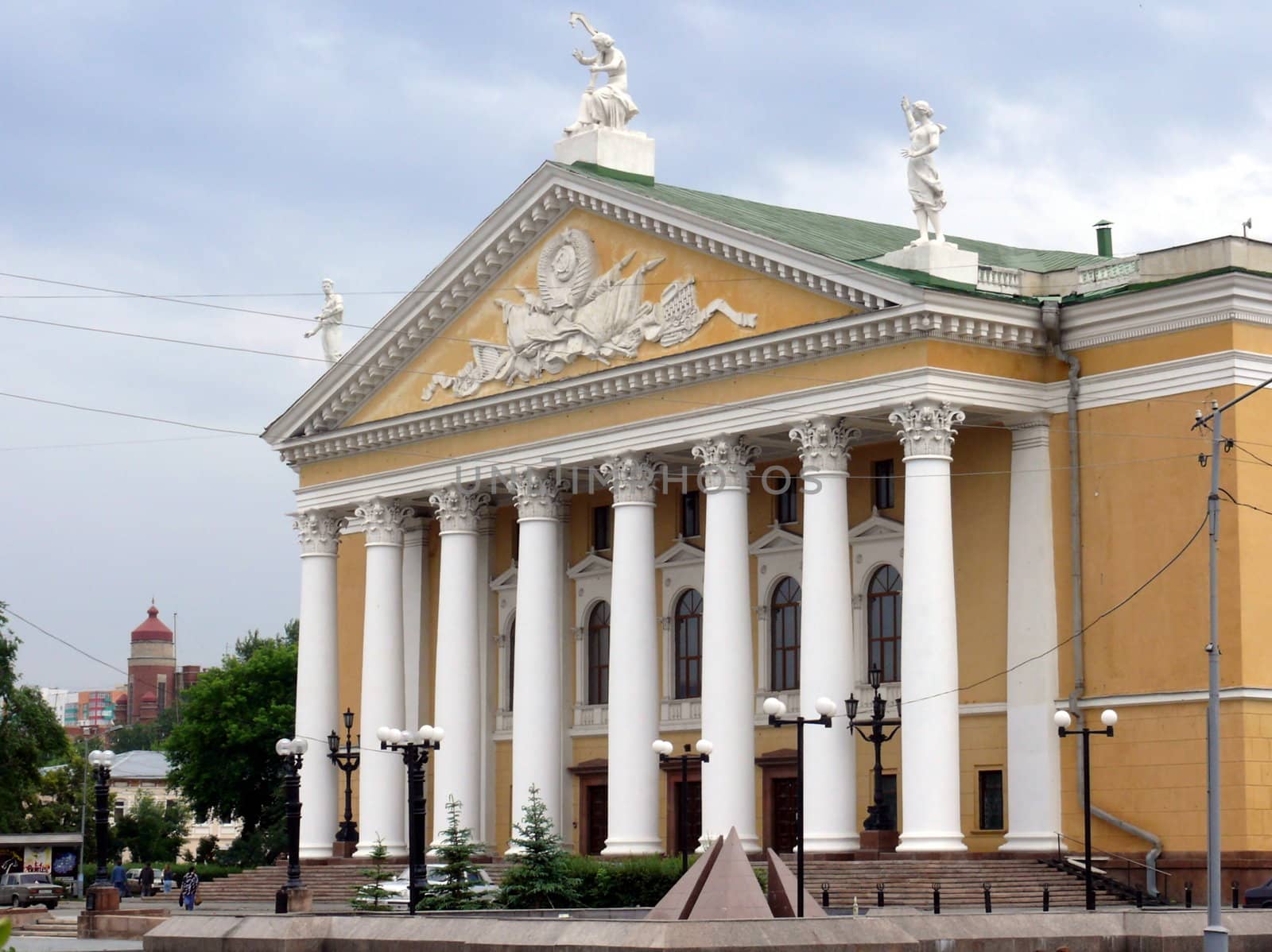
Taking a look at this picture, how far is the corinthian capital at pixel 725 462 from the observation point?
4022 centimetres

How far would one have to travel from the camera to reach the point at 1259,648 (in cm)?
3491

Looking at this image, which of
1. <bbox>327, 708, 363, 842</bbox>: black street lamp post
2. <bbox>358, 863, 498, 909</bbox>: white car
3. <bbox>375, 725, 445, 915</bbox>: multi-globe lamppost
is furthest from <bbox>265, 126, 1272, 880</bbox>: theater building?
<bbox>375, 725, 445, 915</bbox>: multi-globe lamppost

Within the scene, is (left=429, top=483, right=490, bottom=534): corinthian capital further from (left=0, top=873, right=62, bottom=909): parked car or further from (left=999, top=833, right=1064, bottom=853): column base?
(left=0, top=873, right=62, bottom=909): parked car

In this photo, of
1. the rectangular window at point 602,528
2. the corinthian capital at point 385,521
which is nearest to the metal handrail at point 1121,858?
the rectangular window at point 602,528

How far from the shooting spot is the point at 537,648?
44000 millimetres

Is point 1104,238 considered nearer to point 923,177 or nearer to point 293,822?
point 923,177

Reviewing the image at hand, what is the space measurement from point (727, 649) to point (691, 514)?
234 inches

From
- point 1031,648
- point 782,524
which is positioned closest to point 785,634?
point 782,524

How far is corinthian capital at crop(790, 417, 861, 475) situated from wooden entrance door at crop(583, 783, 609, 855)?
33.6ft

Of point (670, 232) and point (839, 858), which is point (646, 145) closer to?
point (670, 232)

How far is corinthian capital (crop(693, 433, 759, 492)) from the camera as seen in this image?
40.2 metres

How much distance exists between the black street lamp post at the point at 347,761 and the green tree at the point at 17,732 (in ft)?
97.3

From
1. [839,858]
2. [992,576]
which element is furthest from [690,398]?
[839,858]

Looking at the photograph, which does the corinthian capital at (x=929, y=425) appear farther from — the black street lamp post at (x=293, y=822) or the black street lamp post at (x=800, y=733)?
the black street lamp post at (x=293, y=822)
